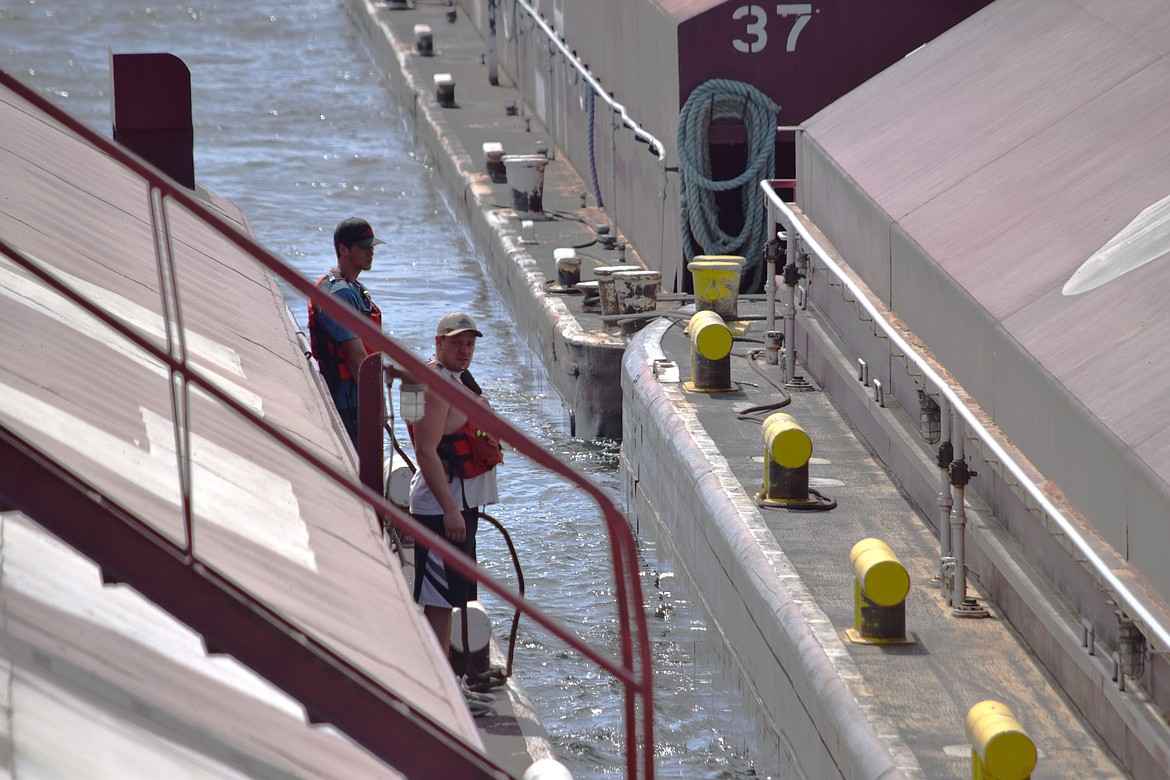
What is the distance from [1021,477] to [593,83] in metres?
9.99

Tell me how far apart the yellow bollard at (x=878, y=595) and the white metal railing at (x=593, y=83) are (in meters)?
6.37

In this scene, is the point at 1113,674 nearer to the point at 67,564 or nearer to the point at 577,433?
the point at 67,564

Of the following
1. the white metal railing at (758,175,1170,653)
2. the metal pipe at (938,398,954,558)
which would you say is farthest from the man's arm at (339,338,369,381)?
the metal pipe at (938,398,954,558)

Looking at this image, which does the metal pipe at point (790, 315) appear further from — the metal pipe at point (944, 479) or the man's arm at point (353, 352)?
the man's arm at point (353, 352)

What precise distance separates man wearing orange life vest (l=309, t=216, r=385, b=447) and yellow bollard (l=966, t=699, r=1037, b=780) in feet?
11.1

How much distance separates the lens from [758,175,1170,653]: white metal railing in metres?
5.05

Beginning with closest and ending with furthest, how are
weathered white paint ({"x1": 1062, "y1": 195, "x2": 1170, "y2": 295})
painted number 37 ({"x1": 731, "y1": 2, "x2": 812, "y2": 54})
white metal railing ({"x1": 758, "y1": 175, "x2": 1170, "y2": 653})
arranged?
white metal railing ({"x1": 758, "y1": 175, "x2": 1170, "y2": 653}) → weathered white paint ({"x1": 1062, "y1": 195, "x2": 1170, "y2": 295}) → painted number 37 ({"x1": 731, "y1": 2, "x2": 812, "y2": 54})

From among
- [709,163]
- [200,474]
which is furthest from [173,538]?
[709,163]

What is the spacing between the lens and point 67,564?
15.6ft

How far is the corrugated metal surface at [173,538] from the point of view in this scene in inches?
158

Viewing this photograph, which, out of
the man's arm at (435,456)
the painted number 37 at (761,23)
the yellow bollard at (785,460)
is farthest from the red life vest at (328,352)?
the painted number 37 at (761,23)

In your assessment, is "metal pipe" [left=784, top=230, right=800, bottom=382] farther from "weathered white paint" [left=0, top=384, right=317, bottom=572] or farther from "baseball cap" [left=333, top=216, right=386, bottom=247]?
"weathered white paint" [left=0, top=384, right=317, bottom=572]

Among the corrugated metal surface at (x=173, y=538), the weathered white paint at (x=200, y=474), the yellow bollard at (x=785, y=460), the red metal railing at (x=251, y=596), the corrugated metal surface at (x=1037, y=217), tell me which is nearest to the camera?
the red metal railing at (x=251, y=596)

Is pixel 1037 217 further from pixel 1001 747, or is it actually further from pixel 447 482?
pixel 1001 747
